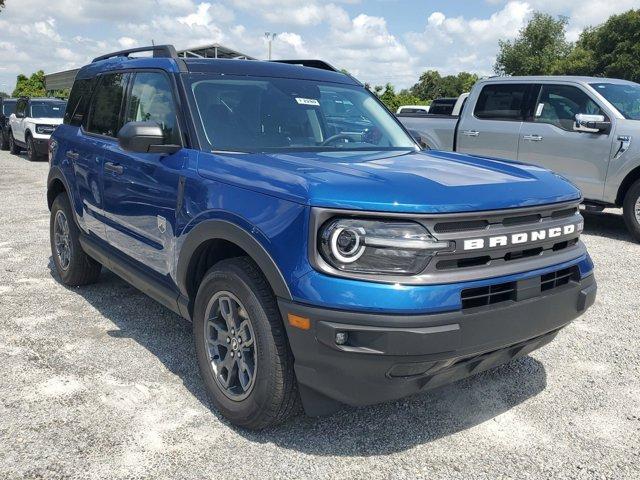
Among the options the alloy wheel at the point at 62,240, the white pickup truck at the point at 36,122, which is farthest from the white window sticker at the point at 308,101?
the white pickup truck at the point at 36,122

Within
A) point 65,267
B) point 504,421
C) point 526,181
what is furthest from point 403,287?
point 65,267

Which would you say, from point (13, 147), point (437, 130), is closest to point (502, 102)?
point (437, 130)

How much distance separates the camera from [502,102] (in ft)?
28.1

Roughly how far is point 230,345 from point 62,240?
3033mm

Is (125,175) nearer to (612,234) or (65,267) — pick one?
(65,267)

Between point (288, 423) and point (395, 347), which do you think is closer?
point (395, 347)

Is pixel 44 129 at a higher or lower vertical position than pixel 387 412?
higher

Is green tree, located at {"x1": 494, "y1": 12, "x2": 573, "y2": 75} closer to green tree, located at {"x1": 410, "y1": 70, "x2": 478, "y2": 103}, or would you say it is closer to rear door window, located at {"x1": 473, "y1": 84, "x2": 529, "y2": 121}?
green tree, located at {"x1": 410, "y1": 70, "x2": 478, "y2": 103}

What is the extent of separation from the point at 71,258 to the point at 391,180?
3502 millimetres

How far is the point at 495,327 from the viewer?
8.29ft

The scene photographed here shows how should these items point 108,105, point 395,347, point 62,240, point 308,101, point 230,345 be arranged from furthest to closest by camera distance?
point 62,240 → point 108,105 → point 308,101 → point 230,345 → point 395,347

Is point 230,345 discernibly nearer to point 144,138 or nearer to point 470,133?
point 144,138

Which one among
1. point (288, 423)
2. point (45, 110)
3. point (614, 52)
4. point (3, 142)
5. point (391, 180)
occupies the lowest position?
point (288, 423)

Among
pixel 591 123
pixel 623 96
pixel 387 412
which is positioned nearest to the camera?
pixel 387 412
